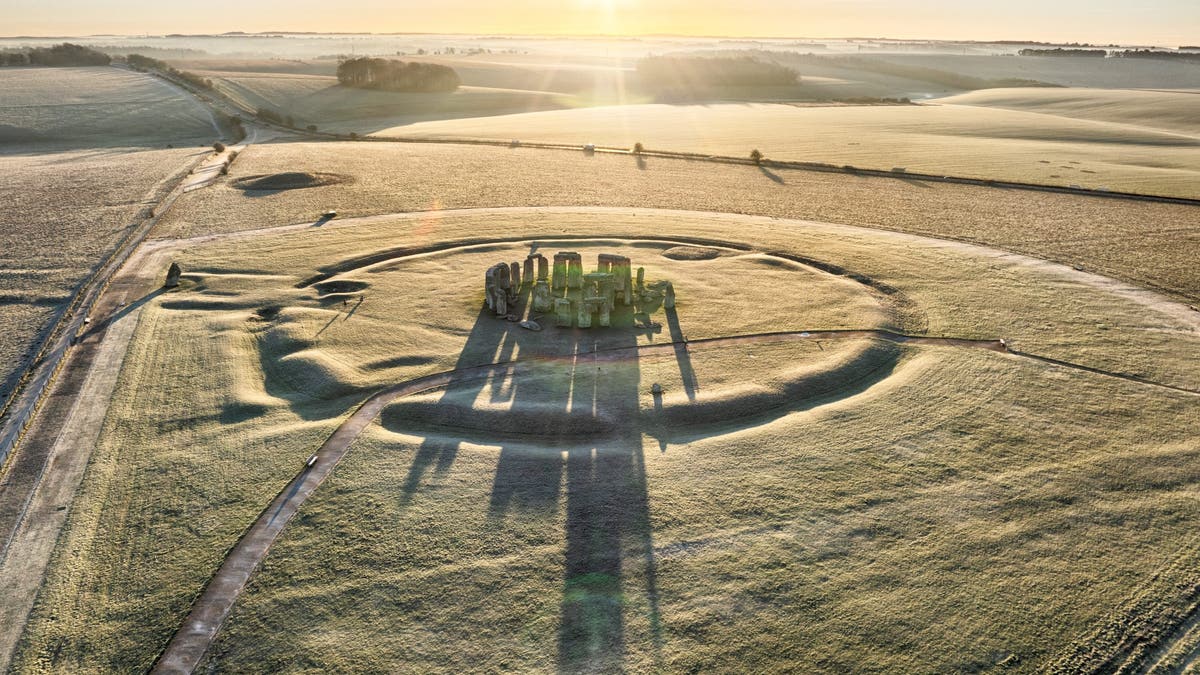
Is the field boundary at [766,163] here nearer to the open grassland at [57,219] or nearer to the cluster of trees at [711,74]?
the open grassland at [57,219]

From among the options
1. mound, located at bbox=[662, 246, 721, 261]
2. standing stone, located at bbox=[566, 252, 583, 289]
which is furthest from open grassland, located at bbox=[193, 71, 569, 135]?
standing stone, located at bbox=[566, 252, 583, 289]

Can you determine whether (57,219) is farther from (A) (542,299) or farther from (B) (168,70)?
(B) (168,70)

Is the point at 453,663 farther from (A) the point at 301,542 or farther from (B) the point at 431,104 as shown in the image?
(B) the point at 431,104

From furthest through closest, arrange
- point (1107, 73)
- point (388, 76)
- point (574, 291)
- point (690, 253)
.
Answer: point (1107, 73) → point (388, 76) → point (690, 253) → point (574, 291)

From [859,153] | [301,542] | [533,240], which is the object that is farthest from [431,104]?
[301,542]

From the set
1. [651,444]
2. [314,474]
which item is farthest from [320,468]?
[651,444]

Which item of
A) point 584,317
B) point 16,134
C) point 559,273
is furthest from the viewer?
point 16,134

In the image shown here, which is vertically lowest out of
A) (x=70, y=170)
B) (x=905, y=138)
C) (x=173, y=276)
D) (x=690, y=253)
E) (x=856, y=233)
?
(x=173, y=276)
